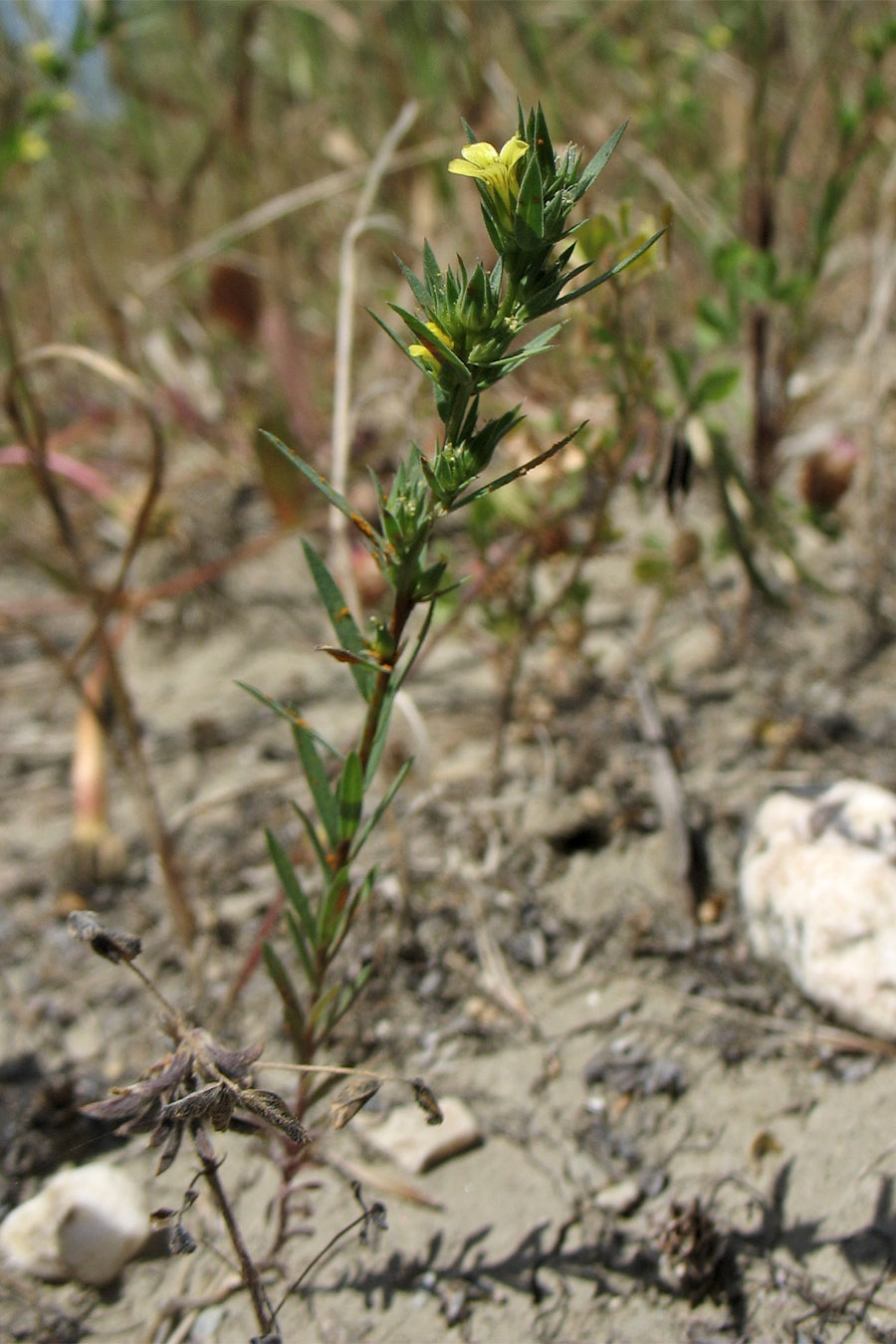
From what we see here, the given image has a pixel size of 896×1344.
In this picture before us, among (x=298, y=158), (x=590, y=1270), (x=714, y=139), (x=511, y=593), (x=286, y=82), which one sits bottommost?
(x=590, y=1270)

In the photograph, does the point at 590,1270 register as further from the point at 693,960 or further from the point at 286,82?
the point at 286,82

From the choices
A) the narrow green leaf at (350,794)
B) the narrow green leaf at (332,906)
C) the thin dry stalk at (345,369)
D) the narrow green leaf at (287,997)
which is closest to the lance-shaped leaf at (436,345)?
the narrow green leaf at (350,794)

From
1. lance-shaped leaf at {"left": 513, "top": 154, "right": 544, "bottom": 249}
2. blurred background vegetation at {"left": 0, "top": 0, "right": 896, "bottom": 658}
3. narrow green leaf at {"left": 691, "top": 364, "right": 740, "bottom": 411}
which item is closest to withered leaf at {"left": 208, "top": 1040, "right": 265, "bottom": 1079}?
lance-shaped leaf at {"left": 513, "top": 154, "right": 544, "bottom": 249}

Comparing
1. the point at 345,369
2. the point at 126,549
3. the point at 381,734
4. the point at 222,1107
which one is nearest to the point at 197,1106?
the point at 222,1107

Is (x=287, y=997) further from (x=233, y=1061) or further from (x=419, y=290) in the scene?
(x=419, y=290)

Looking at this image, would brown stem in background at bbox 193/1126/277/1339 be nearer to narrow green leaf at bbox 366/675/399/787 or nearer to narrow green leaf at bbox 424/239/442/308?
narrow green leaf at bbox 366/675/399/787

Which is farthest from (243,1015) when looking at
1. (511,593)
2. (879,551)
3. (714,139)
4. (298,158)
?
(714,139)
